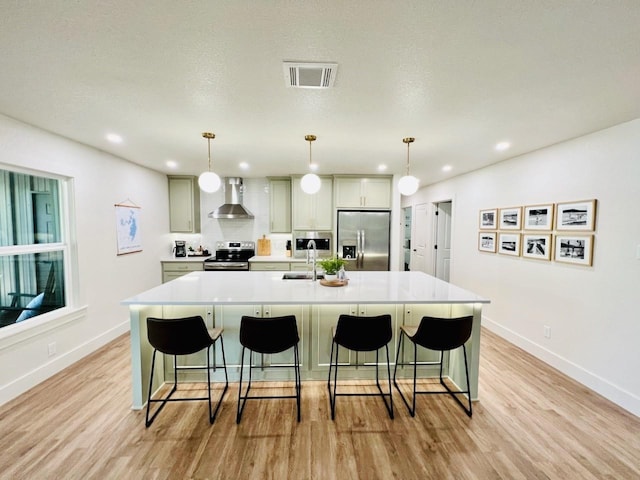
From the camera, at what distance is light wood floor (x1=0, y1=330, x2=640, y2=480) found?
1728mm

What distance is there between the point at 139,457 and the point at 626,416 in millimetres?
3659

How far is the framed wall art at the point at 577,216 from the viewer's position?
8.53 ft

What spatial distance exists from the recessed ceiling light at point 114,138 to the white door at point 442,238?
5.46m

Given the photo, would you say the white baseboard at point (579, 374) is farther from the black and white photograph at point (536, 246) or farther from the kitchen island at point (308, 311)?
the kitchen island at point (308, 311)

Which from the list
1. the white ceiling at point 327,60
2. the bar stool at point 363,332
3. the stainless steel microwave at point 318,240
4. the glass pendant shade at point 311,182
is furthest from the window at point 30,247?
the stainless steel microwave at point 318,240

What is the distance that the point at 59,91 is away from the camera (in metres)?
1.90

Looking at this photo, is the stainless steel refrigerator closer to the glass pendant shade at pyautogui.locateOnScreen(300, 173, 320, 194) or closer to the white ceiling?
the glass pendant shade at pyautogui.locateOnScreen(300, 173, 320, 194)

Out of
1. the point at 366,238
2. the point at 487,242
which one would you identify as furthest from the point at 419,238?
the point at 487,242

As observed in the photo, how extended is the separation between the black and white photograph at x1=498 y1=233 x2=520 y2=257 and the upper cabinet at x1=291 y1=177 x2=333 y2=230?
2546mm

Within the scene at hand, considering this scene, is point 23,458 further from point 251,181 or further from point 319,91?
point 251,181

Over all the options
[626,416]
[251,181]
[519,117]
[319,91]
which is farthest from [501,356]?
[251,181]

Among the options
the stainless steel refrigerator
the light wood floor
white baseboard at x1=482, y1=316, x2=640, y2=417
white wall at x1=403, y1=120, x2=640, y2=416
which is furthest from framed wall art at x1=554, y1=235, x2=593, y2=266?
the stainless steel refrigerator

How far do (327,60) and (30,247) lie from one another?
317 centimetres

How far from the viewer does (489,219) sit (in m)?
3.98
